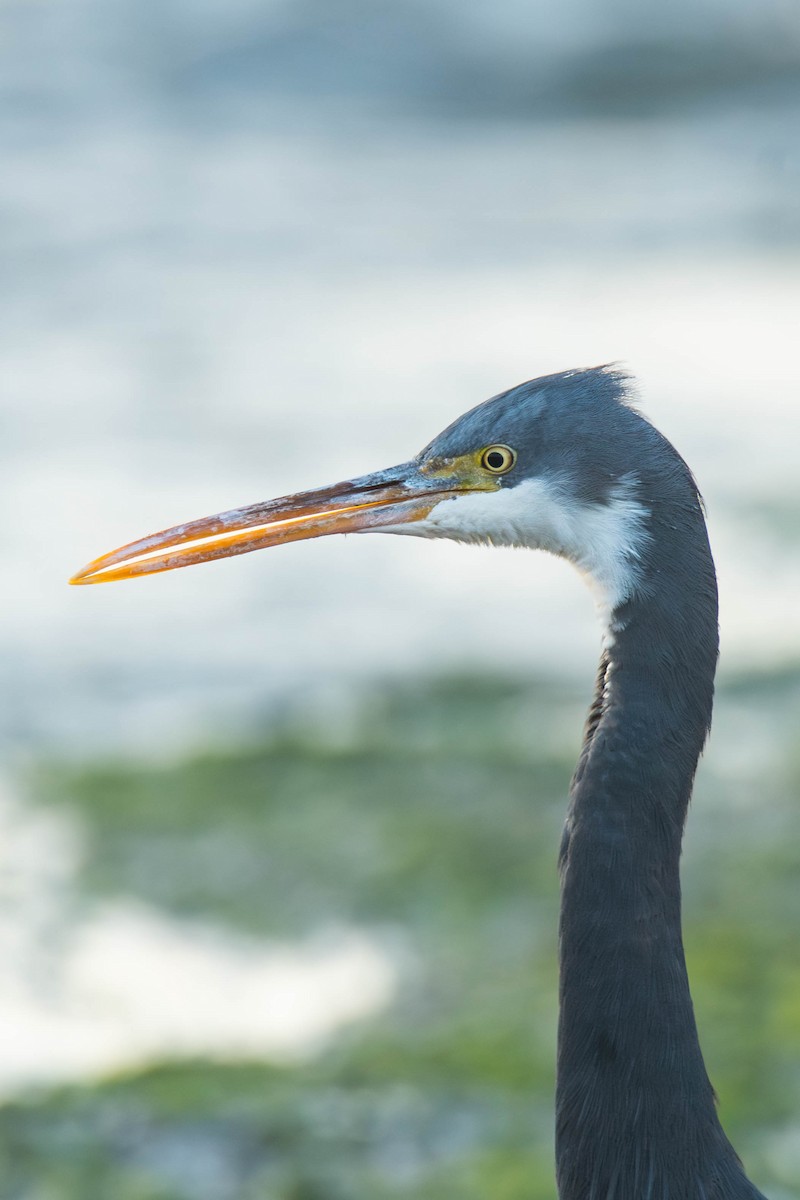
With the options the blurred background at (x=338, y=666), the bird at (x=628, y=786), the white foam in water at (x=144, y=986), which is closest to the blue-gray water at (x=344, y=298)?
the blurred background at (x=338, y=666)

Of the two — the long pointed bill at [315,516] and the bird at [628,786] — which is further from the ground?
the long pointed bill at [315,516]

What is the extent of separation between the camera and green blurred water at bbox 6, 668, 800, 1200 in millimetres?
4043

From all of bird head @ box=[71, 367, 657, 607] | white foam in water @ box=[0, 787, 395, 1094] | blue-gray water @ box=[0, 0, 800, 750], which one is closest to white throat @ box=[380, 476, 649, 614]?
bird head @ box=[71, 367, 657, 607]

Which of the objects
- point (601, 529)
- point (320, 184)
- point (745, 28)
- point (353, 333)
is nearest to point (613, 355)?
point (353, 333)

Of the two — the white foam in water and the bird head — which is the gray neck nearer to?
the bird head

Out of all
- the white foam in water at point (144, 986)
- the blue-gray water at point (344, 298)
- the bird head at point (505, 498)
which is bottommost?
the white foam in water at point (144, 986)

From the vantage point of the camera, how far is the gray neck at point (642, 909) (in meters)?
2.50

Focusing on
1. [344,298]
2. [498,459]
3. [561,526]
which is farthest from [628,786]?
[344,298]

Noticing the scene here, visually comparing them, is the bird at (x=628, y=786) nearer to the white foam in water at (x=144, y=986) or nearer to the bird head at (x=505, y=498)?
the bird head at (x=505, y=498)

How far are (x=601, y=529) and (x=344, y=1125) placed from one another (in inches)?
87.9

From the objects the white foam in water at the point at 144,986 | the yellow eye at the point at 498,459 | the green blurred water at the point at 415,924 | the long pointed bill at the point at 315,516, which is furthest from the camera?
the white foam in water at the point at 144,986

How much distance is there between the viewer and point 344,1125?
13.7 ft

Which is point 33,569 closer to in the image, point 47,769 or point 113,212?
point 47,769

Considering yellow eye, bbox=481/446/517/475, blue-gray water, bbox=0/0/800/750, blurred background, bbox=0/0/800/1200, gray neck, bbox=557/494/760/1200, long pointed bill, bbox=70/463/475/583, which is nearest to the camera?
gray neck, bbox=557/494/760/1200
